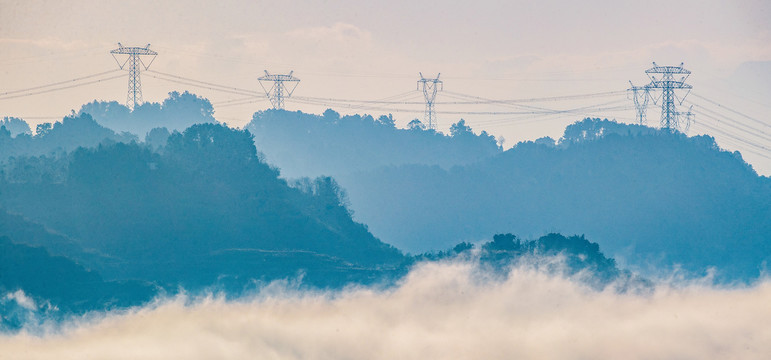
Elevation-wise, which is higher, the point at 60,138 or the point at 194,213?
the point at 60,138

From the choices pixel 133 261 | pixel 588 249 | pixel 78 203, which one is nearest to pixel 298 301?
pixel 133 261

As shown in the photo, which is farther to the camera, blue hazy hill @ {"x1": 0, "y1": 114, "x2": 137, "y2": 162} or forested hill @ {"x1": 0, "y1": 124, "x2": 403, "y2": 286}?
blue hazy hill @ {"x1": 0, "y1": 114, "x2": 137, "y2": 162}

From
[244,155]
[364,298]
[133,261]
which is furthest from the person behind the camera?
[244,155]

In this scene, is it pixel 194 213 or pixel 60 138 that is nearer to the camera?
pixel 194 213

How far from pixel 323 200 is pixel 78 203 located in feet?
114

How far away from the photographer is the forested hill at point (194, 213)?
13875 cm

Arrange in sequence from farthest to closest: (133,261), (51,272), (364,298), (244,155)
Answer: (244,155), (364,298), (133,261), (51,272)

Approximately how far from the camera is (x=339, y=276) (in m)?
148

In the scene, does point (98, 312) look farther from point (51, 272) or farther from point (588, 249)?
point (588, 249)

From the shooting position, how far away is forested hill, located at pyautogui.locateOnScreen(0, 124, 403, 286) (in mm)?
138750

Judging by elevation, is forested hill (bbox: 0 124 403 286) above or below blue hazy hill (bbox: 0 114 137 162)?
below

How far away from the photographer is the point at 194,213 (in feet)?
487

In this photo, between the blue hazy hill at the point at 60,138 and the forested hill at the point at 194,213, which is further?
the blue hazy hill at the point at 60,138

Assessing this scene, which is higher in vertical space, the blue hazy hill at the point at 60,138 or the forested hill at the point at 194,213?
the blue hazy hill at the point at 60,138
